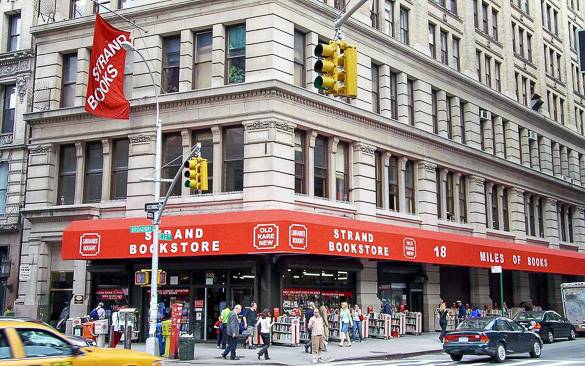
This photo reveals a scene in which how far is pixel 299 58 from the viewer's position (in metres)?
29.5

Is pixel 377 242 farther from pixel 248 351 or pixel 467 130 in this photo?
pixel 467 130

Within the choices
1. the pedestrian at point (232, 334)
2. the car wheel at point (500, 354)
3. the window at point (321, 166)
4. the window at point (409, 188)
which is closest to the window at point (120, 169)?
the window at point (321, 166)

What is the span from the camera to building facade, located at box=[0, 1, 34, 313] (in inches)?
1292

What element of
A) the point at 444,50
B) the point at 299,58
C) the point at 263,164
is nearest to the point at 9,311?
the point at 263,164

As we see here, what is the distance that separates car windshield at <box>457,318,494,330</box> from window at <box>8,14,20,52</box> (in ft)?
90.1

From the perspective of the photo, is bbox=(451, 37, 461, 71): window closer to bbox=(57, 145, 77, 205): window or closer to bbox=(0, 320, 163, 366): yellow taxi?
bbox=(57, 145, 77, 205): window

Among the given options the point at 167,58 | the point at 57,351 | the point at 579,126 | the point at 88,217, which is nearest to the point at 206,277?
the point at 88,217

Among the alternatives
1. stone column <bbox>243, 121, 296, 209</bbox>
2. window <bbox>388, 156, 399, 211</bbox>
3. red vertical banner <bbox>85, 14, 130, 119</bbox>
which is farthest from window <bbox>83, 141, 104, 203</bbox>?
window <bbox>388, 156, 399, 211</bbox>

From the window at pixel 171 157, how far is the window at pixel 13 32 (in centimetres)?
1227

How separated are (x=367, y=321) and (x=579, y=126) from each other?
3765cm

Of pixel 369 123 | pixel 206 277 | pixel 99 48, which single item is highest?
pixel 99 48

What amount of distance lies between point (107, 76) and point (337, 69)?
1749 cm

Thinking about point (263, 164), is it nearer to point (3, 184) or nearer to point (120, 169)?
point (120, 169)

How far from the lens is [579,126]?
58.1 m
